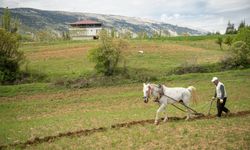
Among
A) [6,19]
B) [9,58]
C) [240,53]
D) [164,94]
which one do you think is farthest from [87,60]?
[164,94]

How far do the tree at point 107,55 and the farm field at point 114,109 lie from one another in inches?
146

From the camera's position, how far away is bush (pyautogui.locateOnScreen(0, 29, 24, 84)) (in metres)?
50.0

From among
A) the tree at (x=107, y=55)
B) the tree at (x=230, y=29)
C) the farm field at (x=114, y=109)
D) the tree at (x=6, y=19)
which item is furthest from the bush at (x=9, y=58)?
the tree at (x=230, y=29)

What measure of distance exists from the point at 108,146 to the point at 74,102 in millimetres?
21361

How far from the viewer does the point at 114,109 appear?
103ft

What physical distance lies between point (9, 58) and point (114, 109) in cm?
2582

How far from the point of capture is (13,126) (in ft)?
82.4

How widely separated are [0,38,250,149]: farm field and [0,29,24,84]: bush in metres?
4.50

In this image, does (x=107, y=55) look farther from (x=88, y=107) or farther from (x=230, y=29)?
(x=230, y=29)

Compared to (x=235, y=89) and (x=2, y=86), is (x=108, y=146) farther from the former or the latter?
(x=2, y=86)

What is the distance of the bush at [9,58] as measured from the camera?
1970 inches

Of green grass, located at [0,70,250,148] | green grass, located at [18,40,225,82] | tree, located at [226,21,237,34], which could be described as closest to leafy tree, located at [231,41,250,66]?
green grass, located at [0,70,250,148]

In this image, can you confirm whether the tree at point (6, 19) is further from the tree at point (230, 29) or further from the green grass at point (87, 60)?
the tree at point (230, 29)

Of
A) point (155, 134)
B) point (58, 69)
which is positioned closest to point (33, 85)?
point (58, 69)
